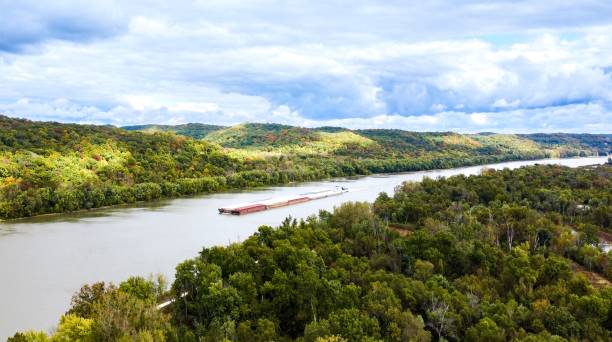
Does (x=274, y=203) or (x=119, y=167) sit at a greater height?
(x=119, y=167)

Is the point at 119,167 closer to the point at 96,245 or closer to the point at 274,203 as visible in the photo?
the point at 274,203

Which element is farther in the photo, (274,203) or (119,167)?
(119,167)

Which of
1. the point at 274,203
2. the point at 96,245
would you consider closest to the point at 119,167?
the point at 274,203

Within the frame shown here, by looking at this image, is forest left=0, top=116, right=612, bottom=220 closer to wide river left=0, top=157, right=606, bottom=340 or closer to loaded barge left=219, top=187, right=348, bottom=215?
wide river left=0, top=157, right=606, bottom=340

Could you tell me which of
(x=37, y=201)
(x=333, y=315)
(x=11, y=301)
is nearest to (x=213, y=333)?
(x=333, y=315)

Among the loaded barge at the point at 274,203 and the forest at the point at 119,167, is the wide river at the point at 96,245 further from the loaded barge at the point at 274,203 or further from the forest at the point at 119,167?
the forest at the point at 119,167

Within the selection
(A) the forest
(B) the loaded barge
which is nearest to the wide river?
(B) the loaded barge
